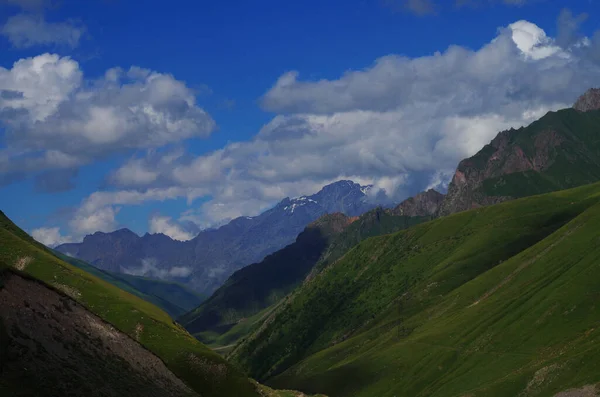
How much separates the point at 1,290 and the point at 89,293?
7360 centimetres

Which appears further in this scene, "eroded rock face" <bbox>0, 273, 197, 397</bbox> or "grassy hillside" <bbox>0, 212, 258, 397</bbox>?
"grassy hillside" <bbox>0, 212, 258, 397</bbox>

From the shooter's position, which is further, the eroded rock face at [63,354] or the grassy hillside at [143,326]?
the grassy hillside at [143,326]

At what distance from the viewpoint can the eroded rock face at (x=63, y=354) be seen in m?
57.6

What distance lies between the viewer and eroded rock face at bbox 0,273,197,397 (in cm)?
5756

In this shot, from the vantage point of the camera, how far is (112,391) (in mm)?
Answer: 66562

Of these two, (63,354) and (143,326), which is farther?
(143,326)

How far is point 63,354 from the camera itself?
2638 inches

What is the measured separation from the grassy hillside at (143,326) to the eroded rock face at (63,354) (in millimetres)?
22120

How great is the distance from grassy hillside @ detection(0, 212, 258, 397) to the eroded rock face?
72.6 feet

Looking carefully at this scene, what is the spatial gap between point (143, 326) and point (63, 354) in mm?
62444

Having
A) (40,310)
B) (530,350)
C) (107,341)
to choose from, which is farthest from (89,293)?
(530,350)

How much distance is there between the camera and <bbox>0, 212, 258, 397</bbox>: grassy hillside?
373 ft

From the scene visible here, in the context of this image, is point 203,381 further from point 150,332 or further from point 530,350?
point 530,350

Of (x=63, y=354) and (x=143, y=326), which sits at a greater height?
(x=143, y=326)
